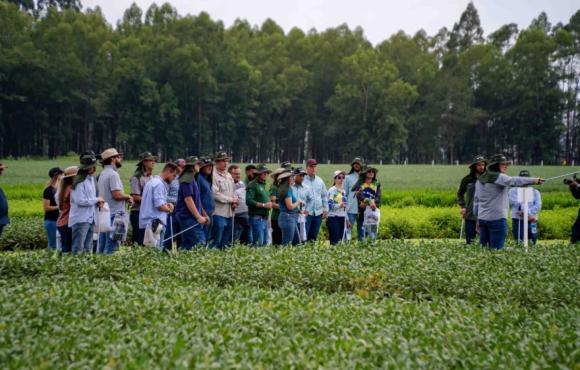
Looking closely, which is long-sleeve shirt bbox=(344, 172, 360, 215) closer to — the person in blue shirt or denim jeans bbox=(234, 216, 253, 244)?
denim jeans bbox=(234, 216, 253, 244)

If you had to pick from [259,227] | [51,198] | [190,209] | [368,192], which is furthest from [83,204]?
[368,192]

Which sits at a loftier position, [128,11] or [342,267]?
[128,11]

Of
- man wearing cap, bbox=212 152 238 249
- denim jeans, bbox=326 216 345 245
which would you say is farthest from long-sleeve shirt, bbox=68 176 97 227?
denim jeans, bbox=326 216 345 245

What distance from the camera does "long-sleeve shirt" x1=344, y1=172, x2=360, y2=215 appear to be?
1450cm

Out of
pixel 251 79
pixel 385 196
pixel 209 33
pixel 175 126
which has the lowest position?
pixel 385 196

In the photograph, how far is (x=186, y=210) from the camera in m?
11.1

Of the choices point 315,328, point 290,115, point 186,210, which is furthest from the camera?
point 290,115

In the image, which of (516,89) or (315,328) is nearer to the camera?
(315,328)

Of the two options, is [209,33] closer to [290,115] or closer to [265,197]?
[290,115]

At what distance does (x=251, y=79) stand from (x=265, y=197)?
192 ft

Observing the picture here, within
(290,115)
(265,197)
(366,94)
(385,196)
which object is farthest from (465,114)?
(265,197)

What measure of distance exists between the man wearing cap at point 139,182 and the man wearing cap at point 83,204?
1.32 m

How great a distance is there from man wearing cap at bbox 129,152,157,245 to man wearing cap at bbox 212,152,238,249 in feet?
3.89

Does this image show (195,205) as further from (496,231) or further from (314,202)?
(496,231)
